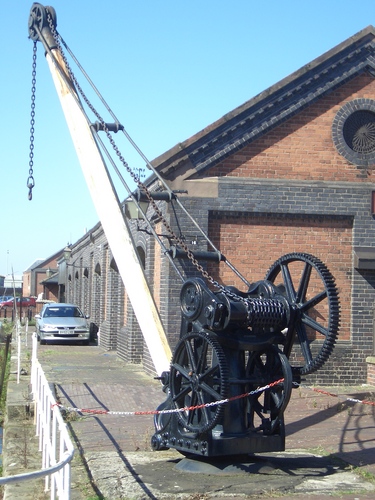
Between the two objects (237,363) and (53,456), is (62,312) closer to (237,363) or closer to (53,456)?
(237,363)

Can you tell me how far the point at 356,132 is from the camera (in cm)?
1636

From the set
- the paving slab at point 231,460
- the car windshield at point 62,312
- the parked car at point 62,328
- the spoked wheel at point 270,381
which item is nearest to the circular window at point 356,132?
the paving slab at point 231,460

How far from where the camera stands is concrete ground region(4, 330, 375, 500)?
7656 millimetres

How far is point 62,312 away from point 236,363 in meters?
21.3

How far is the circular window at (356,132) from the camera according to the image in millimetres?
16219

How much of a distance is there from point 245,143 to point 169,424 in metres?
8.61

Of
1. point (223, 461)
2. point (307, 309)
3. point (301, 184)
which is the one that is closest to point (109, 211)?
point (307, 309)

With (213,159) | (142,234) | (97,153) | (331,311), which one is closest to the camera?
(331,311)

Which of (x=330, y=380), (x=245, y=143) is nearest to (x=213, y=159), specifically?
(x=245, y=143)

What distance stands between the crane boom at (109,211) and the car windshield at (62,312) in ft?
55.8

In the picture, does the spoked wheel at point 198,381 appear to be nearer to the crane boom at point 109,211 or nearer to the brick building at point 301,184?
the crane boom at point 109,211

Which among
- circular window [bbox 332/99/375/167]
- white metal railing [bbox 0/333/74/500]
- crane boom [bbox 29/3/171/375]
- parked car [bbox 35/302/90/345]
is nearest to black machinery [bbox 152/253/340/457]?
white metal railing [bbox 0/333/74/500]

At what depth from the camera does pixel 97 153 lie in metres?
11.0

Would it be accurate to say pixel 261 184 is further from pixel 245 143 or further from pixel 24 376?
pixel 24 376
